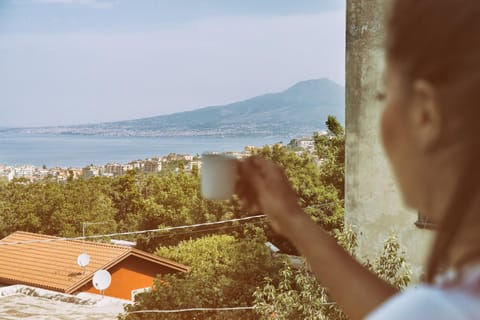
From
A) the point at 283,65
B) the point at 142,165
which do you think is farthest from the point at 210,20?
the point at 142,165

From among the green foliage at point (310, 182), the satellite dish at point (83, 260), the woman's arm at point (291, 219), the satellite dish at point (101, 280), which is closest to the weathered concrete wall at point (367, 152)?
the woman's arm at point (291, 219)

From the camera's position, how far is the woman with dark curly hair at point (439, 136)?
0.77ft

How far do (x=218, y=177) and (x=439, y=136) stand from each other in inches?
8.1

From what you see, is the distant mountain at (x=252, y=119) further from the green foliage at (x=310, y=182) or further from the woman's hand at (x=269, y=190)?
the woman's hand at (x=269, y=190)

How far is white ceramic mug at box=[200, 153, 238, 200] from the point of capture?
44 cm

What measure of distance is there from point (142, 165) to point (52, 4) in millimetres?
14583

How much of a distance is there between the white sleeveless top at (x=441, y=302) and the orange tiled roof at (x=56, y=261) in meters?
9.07

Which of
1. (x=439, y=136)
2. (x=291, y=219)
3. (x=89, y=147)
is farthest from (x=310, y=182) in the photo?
(x=439, y=136)

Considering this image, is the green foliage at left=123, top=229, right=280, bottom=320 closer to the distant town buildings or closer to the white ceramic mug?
the distant town buildings

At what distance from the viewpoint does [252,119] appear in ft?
52.4

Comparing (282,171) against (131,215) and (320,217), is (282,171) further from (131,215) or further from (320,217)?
(131,215)

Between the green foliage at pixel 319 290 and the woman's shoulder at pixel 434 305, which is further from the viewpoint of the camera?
the green foliage at pixel 319 290

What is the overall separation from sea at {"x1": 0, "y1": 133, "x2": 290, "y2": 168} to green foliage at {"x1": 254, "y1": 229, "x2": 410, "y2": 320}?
6118 millimetres

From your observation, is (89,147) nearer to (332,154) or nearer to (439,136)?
(332,154)
